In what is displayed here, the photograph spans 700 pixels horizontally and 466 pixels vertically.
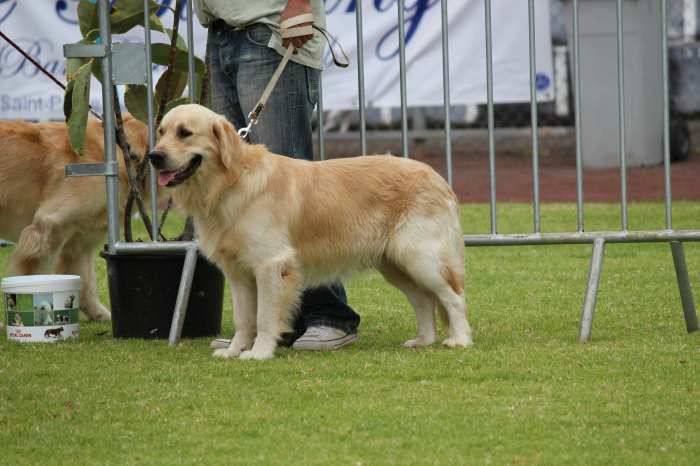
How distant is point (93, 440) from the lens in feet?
11.8

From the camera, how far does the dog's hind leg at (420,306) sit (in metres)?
5.25

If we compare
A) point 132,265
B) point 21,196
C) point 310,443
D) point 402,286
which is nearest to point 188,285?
point 132,265

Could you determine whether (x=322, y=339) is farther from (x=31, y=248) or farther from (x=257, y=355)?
(x=31, y=248)

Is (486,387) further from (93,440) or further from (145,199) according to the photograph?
(145,199)

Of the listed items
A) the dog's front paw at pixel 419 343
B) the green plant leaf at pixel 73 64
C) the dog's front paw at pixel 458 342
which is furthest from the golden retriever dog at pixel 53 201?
the dog's front paw at pixel 458 342

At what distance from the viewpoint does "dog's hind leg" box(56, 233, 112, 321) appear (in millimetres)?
6363

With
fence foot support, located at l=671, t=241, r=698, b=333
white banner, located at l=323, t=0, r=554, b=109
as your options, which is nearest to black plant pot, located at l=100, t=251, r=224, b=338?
fence foot support, located at l=671, t=241, r=698, b=333

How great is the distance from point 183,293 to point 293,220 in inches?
27.7

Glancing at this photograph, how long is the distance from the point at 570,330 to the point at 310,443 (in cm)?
235

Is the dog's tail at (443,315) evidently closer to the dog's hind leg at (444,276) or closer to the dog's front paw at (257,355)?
the dog's hind leg at (444,276)

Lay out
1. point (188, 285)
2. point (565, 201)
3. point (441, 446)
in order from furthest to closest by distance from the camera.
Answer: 1. point (565, 201)
2. point (188, 285)
3. point (441, 446)

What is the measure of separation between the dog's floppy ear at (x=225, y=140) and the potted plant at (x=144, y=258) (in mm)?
791

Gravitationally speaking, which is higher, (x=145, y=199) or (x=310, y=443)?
(x=145, y=199)

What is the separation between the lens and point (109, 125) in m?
5.45
